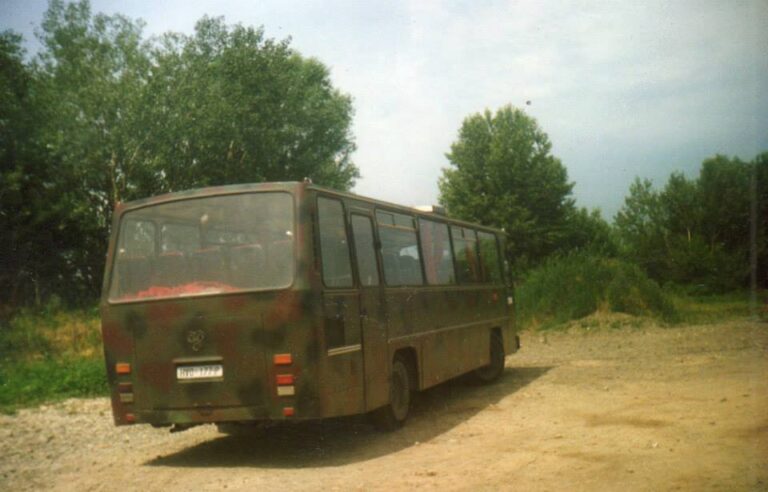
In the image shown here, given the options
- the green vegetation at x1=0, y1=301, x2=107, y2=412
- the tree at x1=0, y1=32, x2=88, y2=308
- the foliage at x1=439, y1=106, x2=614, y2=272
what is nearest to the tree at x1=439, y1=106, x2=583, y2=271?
the foliage at x1=439, y1=106, x2=614, y2=272

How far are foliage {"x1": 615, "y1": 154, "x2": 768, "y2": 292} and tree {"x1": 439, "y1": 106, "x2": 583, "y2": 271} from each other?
10.7 m

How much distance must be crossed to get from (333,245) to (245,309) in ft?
4.30

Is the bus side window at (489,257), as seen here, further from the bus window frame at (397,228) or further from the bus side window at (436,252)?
the bus window frame at (397,228)

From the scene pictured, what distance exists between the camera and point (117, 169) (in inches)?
1432

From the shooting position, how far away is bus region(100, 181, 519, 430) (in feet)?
27.9

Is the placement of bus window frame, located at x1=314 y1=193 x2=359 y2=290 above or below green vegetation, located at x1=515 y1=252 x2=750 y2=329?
above

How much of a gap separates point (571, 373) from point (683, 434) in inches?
290

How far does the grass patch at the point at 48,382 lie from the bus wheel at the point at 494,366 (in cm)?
692

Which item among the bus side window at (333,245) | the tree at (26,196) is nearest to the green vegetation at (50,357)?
the tree at (26,196)

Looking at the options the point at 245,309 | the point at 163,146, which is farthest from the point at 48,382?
the point at 163,146

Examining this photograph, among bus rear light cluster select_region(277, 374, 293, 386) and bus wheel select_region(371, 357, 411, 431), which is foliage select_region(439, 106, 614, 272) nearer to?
bus wheel select_region(371, 357, 411, 431)

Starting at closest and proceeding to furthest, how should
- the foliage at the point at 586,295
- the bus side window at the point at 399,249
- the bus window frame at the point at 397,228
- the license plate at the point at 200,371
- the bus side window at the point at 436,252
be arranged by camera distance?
the license plate at the point at 200,371
the bus window frame at the point at 397,228
the bus side window at the point at 399,249
the bus side window at the point at 436,252
the foliage at the point at 586,295

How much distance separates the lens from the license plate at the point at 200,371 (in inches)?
342

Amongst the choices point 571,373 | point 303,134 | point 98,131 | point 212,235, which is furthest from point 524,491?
point 303,134
